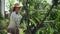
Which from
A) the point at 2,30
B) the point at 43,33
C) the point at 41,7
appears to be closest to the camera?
the point at 2,30

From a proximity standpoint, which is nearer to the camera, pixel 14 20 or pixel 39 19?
pixel 14 20

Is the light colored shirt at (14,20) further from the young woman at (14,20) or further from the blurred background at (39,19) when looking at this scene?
the blurred background at (39,19)

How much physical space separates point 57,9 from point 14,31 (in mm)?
1063

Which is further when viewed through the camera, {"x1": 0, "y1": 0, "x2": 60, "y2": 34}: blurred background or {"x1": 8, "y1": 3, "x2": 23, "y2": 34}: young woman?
{"x1": 0, "y1": 0, "x2": 60, "y2": 34}: blurred background

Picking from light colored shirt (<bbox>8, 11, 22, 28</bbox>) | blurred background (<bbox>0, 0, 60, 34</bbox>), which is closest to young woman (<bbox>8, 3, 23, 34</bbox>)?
light colored shirt (<bbox>8, 11, 22, 28</bbox>)

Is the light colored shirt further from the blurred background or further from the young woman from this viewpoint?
the blurred background

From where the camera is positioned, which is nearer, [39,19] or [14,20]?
[14,20]

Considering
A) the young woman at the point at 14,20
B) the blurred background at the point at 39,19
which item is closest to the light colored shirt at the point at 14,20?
the young woman at the point at 14,20

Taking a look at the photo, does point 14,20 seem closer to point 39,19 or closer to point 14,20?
point 14,20

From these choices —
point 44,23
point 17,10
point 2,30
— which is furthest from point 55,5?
point 2,30

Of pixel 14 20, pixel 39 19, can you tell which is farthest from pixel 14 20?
pixel 39 19

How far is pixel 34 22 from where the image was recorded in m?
4.80

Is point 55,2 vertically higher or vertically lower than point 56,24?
Result: higher

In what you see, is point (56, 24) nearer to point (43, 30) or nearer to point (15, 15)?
point (43, 30)
